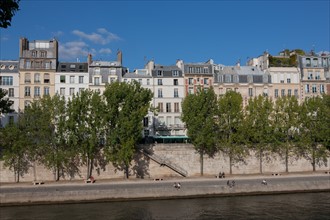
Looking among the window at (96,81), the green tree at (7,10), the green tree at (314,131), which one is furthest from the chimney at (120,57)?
the green tree at (7,10)

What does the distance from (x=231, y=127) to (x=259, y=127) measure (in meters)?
3.64

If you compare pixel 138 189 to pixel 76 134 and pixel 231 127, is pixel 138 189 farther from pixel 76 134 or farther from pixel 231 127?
pixel 231 127

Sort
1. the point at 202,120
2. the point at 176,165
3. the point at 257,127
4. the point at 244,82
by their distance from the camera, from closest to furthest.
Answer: the point at 176,165 → the point at 202,120 → the point at 257,127 → the point at 244,82

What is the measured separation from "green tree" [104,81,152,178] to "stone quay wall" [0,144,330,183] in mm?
1909

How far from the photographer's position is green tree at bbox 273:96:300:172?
5312 cm

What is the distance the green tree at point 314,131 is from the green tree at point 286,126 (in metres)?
0.99

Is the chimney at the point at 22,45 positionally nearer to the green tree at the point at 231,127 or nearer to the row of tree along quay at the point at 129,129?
the row of tree along quay at the point at 129,129

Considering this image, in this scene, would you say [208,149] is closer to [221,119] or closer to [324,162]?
[221,119]

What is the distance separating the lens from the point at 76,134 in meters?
47.3

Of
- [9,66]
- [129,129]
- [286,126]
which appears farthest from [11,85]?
[286,126]

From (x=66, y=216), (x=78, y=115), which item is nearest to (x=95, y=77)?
(x=78, y=115)

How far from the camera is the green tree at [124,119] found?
1866 inches

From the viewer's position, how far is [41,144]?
46375 millimetres

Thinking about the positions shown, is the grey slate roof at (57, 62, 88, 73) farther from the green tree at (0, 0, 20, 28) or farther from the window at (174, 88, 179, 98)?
the green tree at (0, 0, 20, 28)
